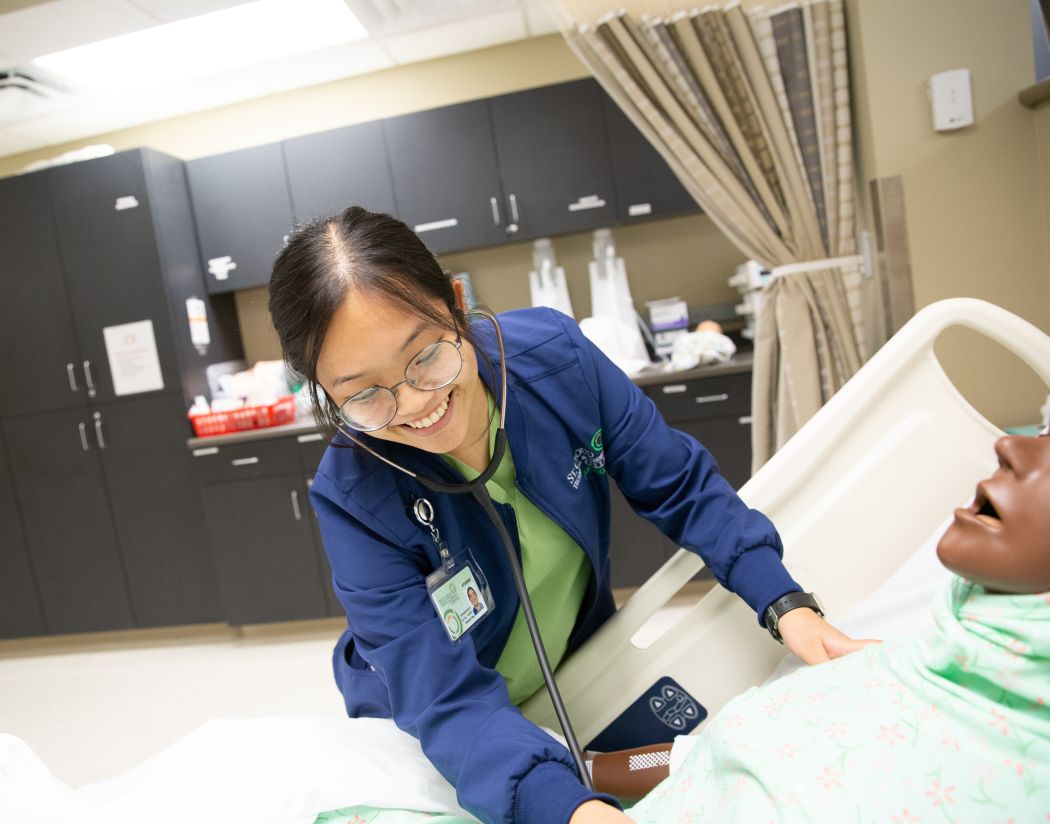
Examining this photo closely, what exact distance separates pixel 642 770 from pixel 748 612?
0.30 meters

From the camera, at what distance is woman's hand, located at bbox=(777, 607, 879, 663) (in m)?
0.98

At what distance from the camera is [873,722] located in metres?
0.78

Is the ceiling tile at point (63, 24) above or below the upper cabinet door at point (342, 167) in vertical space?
above

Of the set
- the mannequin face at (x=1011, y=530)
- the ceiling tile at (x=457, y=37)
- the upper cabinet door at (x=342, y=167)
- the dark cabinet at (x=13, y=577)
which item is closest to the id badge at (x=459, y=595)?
the mannequin face at (x=1011, y=530)

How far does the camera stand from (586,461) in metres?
1.18

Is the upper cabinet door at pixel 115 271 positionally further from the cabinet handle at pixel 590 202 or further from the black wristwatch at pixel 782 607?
the black wristwatch at pixel 782 607

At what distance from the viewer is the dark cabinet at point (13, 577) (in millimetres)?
3789

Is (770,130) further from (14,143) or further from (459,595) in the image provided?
(14,143)

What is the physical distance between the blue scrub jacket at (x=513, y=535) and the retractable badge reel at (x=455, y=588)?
0.04ft

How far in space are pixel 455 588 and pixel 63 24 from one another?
2792 mm

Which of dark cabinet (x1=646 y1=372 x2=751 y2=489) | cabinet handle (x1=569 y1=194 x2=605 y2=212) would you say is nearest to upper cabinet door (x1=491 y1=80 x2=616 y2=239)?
cabinet handle (x1=569 y1=194 x2=605 y2=212)

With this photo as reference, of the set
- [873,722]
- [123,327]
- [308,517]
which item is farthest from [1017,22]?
[123,327]

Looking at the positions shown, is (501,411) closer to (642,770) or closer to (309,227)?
(309,227)

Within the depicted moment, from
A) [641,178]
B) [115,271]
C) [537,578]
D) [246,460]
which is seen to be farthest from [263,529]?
[537,578]
